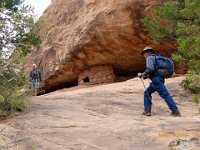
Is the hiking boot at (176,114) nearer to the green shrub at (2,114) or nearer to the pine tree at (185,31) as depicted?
the pine tree at (185,31)

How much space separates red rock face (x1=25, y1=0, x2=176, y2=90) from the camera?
616 inches

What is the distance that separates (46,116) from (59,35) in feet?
36.9

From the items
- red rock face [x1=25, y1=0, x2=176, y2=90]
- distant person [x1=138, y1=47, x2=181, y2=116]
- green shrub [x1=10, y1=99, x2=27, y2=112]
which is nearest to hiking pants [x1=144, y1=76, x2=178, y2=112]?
distant person [x1=138, y1=47, x2=181, y2=116]

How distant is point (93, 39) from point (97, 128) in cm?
1008

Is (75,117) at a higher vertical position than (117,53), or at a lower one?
lower

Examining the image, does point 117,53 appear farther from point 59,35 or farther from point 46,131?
point 46,131

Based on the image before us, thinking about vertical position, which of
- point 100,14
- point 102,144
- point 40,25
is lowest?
point 102,144

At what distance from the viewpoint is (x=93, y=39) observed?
16.7 m

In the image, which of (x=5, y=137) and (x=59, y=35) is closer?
(x=5, y=137)

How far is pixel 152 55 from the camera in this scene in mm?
8500

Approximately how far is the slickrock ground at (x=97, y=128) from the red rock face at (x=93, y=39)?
258 inches

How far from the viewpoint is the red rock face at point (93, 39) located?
15.6 meters

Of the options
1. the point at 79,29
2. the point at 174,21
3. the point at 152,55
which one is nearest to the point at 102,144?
the point at 152,55

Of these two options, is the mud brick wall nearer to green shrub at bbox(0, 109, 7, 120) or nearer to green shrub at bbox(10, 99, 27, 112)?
green shrub at bbox(10, 99, 27, 112)
